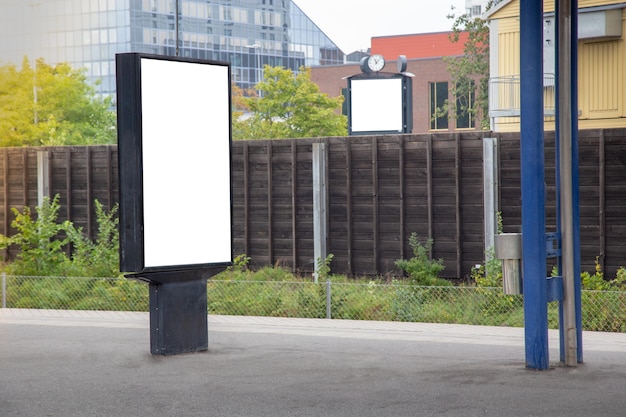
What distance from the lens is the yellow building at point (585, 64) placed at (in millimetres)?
26719

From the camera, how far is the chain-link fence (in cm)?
1545

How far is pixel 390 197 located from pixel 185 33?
100041mm

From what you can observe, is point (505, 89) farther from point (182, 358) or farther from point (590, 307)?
point (182, 358)

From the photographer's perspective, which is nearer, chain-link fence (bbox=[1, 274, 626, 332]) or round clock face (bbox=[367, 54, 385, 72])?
chain-link fence (bbox=[1, 274, 626, 332])

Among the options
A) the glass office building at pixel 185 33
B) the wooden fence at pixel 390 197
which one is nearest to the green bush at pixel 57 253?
the wooden fence at pixel 390 197

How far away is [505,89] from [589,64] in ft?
9.24

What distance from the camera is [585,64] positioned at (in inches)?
1099

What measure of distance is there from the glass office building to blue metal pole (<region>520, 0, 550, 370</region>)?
94951 mm

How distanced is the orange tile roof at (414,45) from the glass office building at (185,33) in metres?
13.0

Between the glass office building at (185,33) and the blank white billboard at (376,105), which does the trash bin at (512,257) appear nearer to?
the blank white billboard at (376,105)

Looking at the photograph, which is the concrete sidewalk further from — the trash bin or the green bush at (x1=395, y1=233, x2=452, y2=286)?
the green bush at (x1=395, y1=233, x2=452, y2=286)

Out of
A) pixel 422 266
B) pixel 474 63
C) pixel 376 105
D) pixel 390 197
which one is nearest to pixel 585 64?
pixel 376 105

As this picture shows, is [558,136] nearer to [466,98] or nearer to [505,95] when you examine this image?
[505,95]

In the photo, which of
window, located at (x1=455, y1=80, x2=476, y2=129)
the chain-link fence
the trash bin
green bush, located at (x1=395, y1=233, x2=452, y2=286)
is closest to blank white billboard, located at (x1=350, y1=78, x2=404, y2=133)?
green bush, located at (x1=395, y1=233, x2=452, y2=286)
